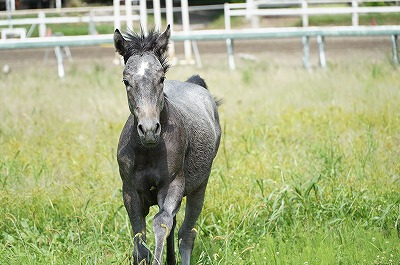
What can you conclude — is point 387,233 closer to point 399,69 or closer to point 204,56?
point 399,69

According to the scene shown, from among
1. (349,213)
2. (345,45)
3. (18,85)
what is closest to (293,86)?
(18,85)

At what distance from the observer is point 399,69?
16516mm

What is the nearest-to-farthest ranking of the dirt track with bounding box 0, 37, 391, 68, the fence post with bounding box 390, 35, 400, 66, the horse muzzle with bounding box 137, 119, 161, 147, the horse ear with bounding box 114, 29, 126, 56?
the horse muzzle with bounding box 137, 119, 161, 147
the horse ear with bounding box 114, 29, 126, 56
the fence post with bounding box 390, 35, 400, 66
the dirt track with bounding box 0, 37, 391, 68

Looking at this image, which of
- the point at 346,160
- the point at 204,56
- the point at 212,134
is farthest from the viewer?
the point at 204,56

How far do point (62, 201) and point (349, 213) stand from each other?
2916mm

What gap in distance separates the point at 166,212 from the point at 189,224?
1219 millimetres

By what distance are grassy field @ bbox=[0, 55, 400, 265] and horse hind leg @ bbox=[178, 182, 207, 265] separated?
0.17 m

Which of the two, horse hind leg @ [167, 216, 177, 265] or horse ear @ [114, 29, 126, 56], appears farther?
horse hind leg @ [167, 216, 177, 265]

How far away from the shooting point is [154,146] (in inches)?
235

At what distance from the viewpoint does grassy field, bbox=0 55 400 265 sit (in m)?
7.16

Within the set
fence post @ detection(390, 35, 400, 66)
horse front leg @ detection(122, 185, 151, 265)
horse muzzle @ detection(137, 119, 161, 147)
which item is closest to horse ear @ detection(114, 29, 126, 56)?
horse muzzle @ detection(137, 119, 161, 147)

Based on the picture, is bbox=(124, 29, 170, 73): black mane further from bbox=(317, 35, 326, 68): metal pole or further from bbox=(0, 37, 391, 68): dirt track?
bbox=(0, 37, 391, 68): dirt track

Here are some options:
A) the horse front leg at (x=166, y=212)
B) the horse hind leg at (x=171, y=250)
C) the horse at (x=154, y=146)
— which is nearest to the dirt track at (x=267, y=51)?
the horse hind leg at (x=171, y=250)

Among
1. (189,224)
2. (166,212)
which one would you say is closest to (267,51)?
(189,224)
